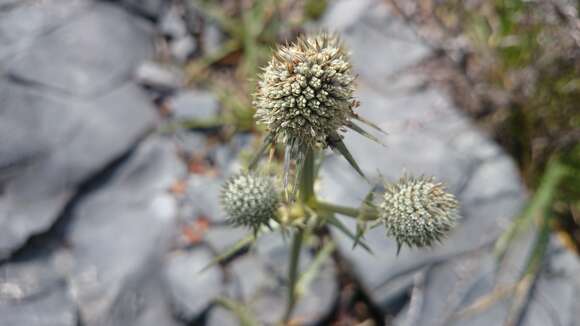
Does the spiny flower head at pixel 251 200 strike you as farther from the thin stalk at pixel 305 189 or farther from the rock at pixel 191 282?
the rock at pixel 191 282

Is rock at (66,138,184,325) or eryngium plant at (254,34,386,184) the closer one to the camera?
eryngium plant at (254,34,386,184)

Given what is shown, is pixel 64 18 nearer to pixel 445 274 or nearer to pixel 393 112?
pixel 393 112

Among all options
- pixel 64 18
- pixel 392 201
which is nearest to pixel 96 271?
pixel 64 18

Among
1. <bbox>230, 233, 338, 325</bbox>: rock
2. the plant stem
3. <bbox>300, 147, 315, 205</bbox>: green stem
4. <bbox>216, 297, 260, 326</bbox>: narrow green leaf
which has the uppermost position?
<bbox>300, 147, 315, 205</bbox>: green stem

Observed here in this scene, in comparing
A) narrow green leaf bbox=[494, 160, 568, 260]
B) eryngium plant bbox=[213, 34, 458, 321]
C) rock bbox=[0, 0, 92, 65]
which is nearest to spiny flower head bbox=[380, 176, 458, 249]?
eryngium plant bbox=[213, 34, 458, 321]

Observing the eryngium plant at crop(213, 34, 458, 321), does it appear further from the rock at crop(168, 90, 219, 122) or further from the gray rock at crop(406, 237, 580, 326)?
the rock at crop(168, 90, 219, 122)
